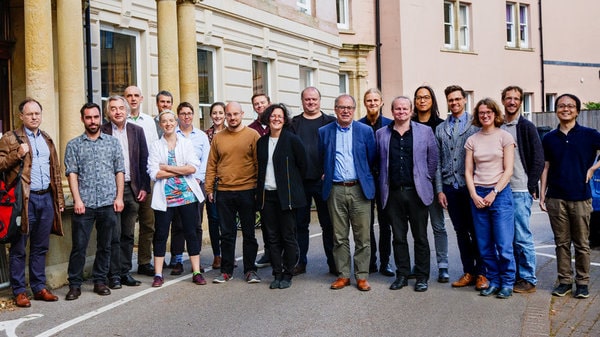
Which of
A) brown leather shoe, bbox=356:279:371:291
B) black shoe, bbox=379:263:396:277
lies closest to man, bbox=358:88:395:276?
black shoe, bbox=379:263:396:277

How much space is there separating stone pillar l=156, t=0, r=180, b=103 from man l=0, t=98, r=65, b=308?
537 cm

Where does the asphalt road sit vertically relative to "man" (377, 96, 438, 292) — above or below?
below

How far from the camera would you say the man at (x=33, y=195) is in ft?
26.6

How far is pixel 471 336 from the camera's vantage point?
6641mm

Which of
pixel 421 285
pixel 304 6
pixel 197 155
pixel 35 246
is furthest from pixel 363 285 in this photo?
pixel 304 6

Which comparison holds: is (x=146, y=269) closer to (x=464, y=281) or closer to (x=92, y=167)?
(x=92, y=167)

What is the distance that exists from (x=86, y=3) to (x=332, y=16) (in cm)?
1239

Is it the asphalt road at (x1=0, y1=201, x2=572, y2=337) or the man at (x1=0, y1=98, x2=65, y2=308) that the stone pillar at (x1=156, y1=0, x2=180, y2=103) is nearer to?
the asphalt road at (x1=0, y1=201, x2=572, y2=337)

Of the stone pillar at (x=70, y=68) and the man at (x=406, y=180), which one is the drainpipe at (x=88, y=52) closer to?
the stone pillar at (x=70, y=68)

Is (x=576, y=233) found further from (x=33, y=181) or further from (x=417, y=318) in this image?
(x=33, y=181)

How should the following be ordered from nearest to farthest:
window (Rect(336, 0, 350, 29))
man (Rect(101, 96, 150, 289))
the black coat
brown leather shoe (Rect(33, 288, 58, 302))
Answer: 1. brown leather shoe (Rect(33, 288, 58, 302))
2. the black coat
3. man (Rect(101, 96, 150, 289))
4. window (Rect(336, 0, 350, 29))

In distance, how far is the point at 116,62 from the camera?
1516 cm

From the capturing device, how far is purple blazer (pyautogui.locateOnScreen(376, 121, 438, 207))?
850 centimetres

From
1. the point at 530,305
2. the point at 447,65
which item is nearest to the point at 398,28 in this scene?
the point at 447,65
